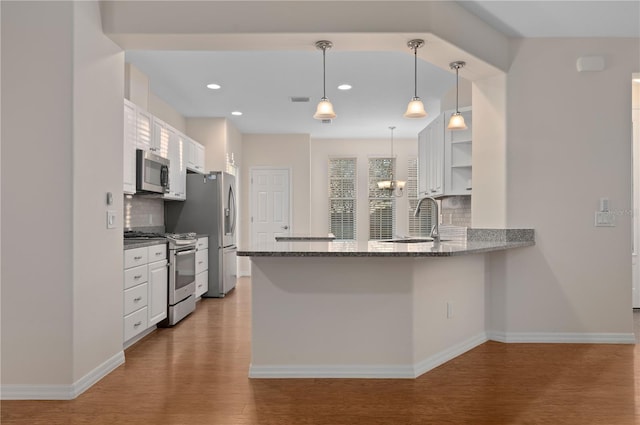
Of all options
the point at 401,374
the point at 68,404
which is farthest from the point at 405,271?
the point at 68,404

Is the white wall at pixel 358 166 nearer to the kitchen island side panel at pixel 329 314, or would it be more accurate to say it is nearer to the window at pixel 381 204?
the window at pixel 381 204

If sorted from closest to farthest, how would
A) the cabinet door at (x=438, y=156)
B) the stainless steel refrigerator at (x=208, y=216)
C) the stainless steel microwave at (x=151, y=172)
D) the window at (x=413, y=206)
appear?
the stainless steel microwave at (x=151, y=172)
the cabinet door at (x=438, y=156)
the stainless steel refrigerator at (x=208, y=216)
the window at (x=413, y=206)

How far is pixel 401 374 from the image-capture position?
3027mm

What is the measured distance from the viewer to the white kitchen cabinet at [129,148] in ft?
14.0

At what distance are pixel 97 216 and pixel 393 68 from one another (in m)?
3.52

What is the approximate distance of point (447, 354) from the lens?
341 centimetres

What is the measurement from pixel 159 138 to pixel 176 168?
2.19ft

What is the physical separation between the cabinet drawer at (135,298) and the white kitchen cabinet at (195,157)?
9.08ft

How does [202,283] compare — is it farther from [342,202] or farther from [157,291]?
[342,202]

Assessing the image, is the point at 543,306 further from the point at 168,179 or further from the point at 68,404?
the point at 168,179

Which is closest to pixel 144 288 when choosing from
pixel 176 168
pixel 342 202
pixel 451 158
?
pixel 176 168

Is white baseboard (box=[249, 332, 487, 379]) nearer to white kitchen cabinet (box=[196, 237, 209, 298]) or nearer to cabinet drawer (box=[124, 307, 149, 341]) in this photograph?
cabinet drawer (box=[124, 307, 149, 341])

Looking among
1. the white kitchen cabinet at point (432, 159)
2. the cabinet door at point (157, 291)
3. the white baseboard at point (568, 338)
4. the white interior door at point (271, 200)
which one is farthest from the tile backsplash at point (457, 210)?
the cabinet door at point (157, 291)

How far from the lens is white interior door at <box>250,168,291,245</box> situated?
8.86m
